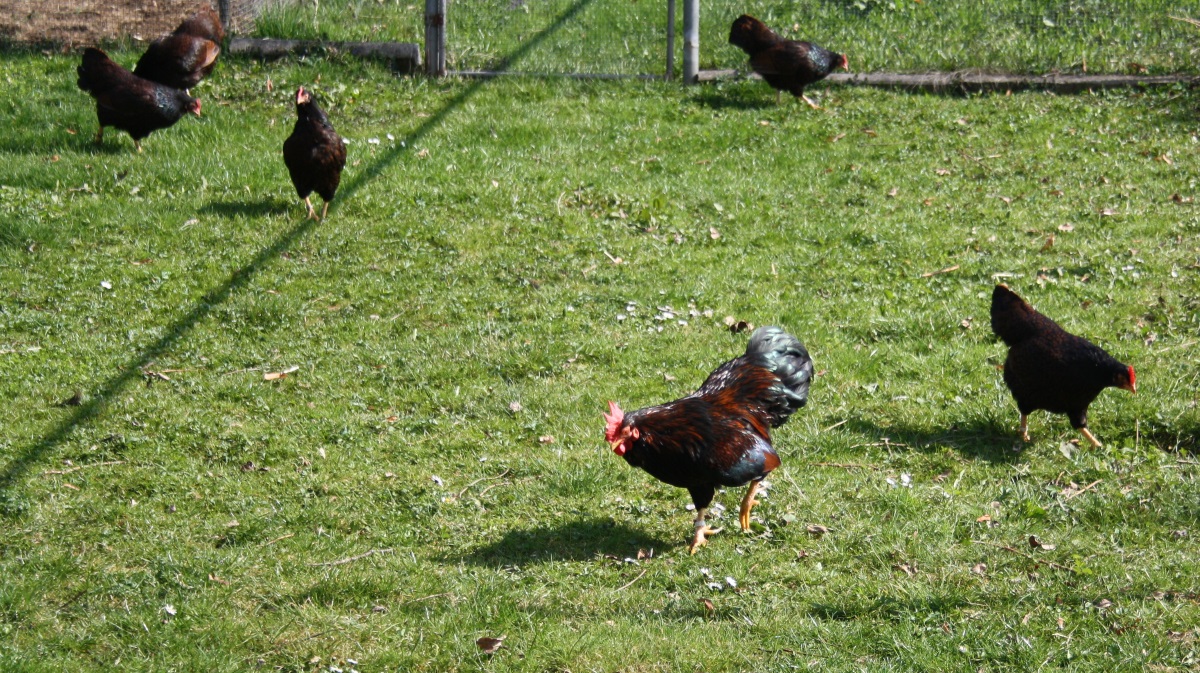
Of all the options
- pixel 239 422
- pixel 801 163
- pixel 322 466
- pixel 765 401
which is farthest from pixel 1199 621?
pixel 801 163

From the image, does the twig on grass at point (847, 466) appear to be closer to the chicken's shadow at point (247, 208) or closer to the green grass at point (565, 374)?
the green grass at point (565, 374)

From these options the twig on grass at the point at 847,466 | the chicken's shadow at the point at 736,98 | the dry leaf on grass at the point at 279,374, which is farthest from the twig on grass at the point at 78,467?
the chicken's shadow at the point at 736,98

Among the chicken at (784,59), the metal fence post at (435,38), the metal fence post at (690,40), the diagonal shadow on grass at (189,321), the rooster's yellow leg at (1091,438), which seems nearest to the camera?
the diagonal shadow on grass at (189,321)

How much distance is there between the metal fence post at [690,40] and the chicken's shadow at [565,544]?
7.69 m

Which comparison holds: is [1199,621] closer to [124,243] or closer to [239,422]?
[239,422]

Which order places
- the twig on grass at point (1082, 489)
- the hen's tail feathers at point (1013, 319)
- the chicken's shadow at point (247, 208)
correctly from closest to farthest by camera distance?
the twig on grass at point (1082, 489) → the hen's tail feathers at point (1013, 319) → the chicken's shadow at point (247, 208)

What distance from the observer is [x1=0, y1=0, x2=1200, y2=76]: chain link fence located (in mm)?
12281

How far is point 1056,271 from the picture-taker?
329 inches

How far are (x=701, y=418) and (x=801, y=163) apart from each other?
5.79 meters

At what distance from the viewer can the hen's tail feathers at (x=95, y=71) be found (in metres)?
10.2

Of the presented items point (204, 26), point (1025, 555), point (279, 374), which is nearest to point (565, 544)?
point (1025, 555)

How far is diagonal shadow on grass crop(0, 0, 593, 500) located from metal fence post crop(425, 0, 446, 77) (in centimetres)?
44

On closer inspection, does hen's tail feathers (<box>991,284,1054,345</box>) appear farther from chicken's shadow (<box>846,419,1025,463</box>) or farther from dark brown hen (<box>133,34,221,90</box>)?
dark brown hen (<box>133,34,221,90</box>)

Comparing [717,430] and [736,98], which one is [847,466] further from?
[736,98]
